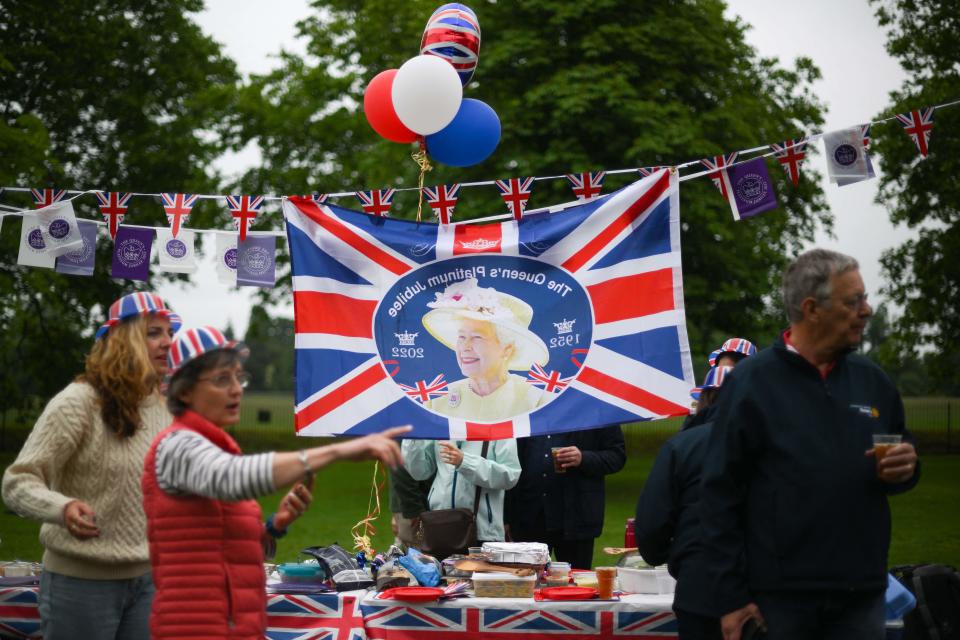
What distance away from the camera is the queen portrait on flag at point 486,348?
6.14 m

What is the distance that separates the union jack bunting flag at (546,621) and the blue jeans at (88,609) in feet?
4.28

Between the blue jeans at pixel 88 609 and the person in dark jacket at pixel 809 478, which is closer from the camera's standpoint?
the person in dark jacket at pixel 809 478

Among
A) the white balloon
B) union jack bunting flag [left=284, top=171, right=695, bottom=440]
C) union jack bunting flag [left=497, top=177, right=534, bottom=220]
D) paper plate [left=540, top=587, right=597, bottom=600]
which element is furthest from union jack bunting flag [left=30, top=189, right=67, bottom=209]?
paper plate [left=540, top=587, right=597, bottom=600]

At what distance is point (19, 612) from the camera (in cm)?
513

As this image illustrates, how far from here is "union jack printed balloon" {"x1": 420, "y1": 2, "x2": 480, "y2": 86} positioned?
6.95m

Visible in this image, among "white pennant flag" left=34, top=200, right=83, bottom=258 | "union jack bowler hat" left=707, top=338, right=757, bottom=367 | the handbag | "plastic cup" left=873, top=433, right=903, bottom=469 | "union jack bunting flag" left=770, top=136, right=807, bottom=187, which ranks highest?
"union jack bunting flag" left=770, top=136, right=807, bottom=187

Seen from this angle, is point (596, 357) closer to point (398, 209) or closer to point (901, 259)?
point (398, 209)

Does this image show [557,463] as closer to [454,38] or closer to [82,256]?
[454,38]

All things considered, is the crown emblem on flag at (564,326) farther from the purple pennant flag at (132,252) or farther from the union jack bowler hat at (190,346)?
the union jack bowler hat at (190,346)

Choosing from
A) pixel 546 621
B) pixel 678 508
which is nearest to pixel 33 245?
pixel 546 621

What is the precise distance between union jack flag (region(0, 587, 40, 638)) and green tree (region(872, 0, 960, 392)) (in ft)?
66.6

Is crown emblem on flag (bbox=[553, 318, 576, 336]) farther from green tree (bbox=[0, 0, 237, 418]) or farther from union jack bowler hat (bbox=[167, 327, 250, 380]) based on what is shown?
green tree (bbox=[0, 0, 237, 418])

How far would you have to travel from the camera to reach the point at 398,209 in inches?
757

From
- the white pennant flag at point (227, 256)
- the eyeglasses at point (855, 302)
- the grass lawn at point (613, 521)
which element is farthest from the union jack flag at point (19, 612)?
the grass lawn at point (613, 521)
